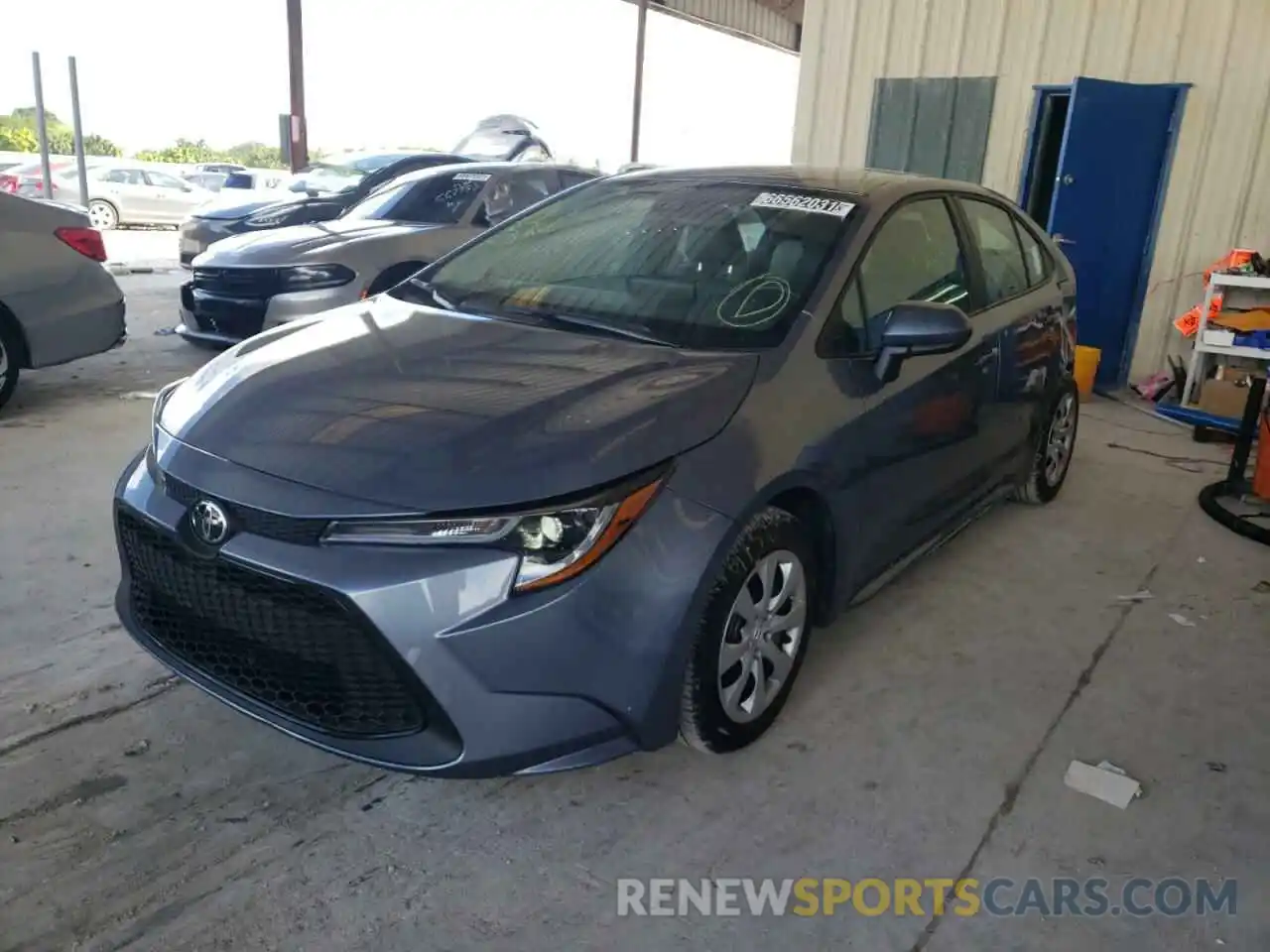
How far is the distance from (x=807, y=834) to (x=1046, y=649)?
130cm

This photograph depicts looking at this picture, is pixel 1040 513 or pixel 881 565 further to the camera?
pixel 1040 513

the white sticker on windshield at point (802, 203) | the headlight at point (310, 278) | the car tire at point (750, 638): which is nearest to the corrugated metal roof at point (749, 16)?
the headlight at point (310, 278)

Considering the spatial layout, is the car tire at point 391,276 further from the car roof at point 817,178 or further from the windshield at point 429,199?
the car roof at point 817,178

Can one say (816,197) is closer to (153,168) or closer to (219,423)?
(219,423)

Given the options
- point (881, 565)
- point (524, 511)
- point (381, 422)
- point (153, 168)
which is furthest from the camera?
point (153, 168)

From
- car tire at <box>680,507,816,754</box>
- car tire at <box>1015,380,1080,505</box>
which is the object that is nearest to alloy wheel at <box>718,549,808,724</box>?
car tire at <box>680,507,816,754</box>

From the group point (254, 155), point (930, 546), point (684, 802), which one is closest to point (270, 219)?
point (930, 546)

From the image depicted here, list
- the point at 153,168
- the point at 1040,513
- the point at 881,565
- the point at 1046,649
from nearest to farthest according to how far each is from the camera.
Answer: the point at 881,565
the point at 1046,649
the point at 1040,513
the point at 153,168

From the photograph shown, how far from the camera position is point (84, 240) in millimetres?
4977

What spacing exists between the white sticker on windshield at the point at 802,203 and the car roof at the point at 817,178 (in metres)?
0.07

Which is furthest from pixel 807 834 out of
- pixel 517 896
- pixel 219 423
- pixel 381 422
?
pixel 219 423

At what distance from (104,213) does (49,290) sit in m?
12.3

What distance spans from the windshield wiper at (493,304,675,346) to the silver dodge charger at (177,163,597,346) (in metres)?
3.03

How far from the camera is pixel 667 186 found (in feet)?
10.4
